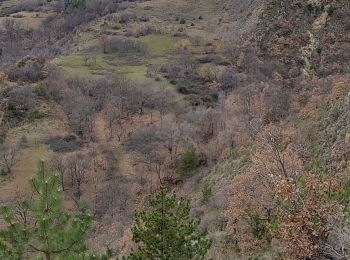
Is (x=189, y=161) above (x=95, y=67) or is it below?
below

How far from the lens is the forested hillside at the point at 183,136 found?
16500 millimetres

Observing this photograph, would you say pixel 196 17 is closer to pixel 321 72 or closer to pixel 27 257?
pixel 321 72

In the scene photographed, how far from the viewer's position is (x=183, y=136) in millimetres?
66812

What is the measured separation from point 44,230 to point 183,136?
51.4m

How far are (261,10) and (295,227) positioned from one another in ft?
267

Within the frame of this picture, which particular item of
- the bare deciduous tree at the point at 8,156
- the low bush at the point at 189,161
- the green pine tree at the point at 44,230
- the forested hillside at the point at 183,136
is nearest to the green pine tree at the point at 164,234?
the forested hillside at the point at 183,136

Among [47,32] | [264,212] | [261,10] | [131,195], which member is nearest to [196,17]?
[261,10]

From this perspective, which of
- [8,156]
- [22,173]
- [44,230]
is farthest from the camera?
[8,156]

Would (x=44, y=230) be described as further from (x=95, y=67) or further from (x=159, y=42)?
(x=159, y=42)

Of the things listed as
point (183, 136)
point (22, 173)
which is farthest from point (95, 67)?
point (22, 173)

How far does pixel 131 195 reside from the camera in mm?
58750

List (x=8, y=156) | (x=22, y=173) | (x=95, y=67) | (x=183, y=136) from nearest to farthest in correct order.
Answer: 1. (x=22, y=173)
2. (x=8, y=156)
3. (x=183, y=136)
4. (x=95, y=67)

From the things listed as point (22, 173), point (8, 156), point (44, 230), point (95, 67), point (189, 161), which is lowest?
point (22, 173)

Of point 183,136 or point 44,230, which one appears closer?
point 44,230
